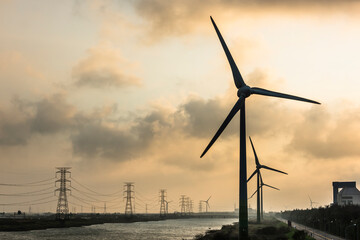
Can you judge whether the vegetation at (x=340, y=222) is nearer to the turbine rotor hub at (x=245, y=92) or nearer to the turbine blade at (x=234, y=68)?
the turbine rotor hub at (x=245, y=92)

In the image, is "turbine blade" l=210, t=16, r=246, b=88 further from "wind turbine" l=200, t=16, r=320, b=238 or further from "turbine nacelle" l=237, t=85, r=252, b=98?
"turbine nacelle" l=237, t=85, r=252, b=98

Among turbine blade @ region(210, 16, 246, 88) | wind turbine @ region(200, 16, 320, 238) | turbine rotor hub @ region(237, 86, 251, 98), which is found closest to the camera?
wind turbine @ region(200, 16, 320, 238)

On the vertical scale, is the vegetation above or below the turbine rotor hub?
below

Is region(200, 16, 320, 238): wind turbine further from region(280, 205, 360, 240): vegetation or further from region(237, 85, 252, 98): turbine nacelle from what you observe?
region(280, 205, 360, 240): vegetation

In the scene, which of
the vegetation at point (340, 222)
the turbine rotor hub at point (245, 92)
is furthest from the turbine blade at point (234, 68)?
the vegetation at point (340, 222)

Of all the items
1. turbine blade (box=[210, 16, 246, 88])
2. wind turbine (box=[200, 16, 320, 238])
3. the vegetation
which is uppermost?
turbine blade (box=[210, 16, 246, 88])

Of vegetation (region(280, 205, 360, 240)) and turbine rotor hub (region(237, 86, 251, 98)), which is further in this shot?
vegetation (region(280, 205, 360, 240))

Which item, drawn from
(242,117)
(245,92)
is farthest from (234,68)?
(242,117)

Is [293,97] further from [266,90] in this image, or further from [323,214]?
[323,214]

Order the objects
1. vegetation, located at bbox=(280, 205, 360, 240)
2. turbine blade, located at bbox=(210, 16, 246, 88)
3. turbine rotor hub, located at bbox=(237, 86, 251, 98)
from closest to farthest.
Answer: turbine rotor hub, located at bbox=(237, 86, 251, 98), turbine blade, located at bbox=(210, 16, 246, 88), vegetation, located at bbox=(280, 205, 360, 240)

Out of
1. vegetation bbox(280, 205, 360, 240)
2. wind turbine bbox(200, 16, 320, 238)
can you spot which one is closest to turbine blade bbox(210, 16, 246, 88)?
wind turbine bbox(200, 16, 320, 238)

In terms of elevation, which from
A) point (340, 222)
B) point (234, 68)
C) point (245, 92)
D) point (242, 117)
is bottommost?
point (340, 222)

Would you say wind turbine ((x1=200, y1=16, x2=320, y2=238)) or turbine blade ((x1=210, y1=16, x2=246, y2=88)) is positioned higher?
turbine blade ((x1=210, y1=16, x2=246, y2=88))

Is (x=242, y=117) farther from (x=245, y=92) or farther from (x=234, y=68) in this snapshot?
(x=234, y=68)
